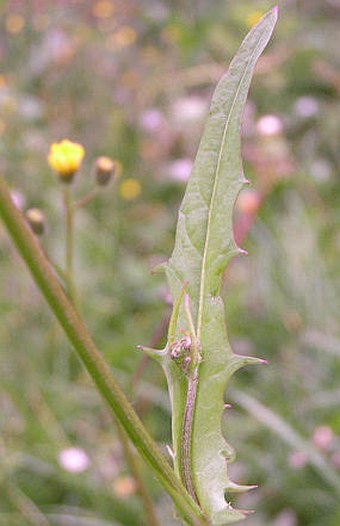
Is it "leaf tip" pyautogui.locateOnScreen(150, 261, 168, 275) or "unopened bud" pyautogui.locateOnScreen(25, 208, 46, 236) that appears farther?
"unopened bud" pyautogui.locateOnScreen(25, 208, 46, 236)

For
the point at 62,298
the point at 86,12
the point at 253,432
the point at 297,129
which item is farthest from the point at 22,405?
the point at 86,12

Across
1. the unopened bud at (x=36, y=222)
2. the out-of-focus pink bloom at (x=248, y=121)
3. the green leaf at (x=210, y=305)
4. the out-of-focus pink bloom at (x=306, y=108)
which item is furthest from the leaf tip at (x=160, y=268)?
the out-of-focus pink bloom at (x=306, y=108)

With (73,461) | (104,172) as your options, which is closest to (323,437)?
(73,461)

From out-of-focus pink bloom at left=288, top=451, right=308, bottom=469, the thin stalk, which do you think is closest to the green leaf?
the thin stalk

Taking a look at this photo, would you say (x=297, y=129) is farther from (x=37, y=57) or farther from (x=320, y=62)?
(x=37, y=57)

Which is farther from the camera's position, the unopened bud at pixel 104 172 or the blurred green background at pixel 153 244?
the blurred green background at pixel 153 244

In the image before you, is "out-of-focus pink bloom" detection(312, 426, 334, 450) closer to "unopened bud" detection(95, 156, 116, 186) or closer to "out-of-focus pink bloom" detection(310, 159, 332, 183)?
"unopened bud" detection(95, 156, 116, 186)

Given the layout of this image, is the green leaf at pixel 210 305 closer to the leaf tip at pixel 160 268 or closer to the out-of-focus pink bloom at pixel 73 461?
the leaf tip at pixel 160 268
